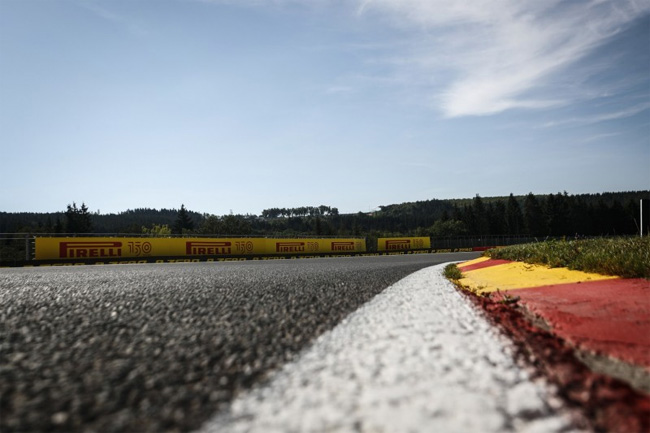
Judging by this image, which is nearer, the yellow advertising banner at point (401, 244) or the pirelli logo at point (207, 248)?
the pirelli logo at point (207, 248)

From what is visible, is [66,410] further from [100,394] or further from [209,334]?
[209,334]

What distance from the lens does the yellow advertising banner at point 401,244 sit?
36.8 metres

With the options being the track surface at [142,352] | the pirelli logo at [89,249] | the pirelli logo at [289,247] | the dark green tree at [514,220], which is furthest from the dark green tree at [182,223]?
the track surface at [142,352]

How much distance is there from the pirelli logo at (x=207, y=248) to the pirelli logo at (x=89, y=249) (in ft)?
13.2

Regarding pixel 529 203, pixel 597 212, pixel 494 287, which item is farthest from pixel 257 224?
pixel 494 287

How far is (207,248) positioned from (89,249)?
669 centimetres

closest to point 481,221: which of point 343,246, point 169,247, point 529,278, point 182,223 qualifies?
point 182,223

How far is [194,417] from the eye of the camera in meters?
1.24

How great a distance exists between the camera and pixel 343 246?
110 feet

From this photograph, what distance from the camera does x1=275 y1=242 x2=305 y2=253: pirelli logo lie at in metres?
28.3

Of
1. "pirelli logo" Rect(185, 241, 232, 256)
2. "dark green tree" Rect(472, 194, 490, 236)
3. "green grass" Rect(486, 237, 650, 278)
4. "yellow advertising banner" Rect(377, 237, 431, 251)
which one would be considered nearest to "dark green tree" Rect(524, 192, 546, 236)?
"dark green tree" Rect(472, 194, 490, 236)

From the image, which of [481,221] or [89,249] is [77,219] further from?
[481,221]

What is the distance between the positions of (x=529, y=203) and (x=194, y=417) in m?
107

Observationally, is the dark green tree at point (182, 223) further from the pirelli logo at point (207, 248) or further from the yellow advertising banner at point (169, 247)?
the pirelli logo at point (207, 248)
